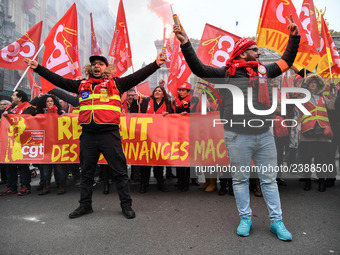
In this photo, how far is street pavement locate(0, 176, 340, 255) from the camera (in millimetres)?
2373

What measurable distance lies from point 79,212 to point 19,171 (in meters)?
2.14

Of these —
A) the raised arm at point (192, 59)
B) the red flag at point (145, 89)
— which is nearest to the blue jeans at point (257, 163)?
the raised arm at point (192, 59)

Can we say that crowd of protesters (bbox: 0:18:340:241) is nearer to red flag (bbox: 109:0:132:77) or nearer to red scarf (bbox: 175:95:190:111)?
red scarf (bbox: 175:95:190:111)

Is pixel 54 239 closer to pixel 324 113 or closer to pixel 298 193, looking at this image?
pixel 298 193

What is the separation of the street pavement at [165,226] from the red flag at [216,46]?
308 cm

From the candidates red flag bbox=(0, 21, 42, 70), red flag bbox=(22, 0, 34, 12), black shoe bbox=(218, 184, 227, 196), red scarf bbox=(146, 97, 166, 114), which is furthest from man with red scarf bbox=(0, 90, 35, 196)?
red flag bbox=(22, 0, 34, 12)

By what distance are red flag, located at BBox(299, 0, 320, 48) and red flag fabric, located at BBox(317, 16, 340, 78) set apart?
0.34 m

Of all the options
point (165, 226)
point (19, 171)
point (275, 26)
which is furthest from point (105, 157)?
point (275, 26)

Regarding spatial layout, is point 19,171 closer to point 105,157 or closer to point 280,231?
point 105,157

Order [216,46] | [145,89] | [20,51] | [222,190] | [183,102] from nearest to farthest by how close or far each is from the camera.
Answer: [222,190] < [183,102] < [20,51] < [216,46] < [145,89]

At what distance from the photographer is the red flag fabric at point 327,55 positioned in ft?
17.1

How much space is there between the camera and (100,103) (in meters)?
3.18

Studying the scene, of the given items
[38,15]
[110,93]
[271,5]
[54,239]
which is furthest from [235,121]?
[38,15]

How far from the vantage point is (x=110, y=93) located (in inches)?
126
